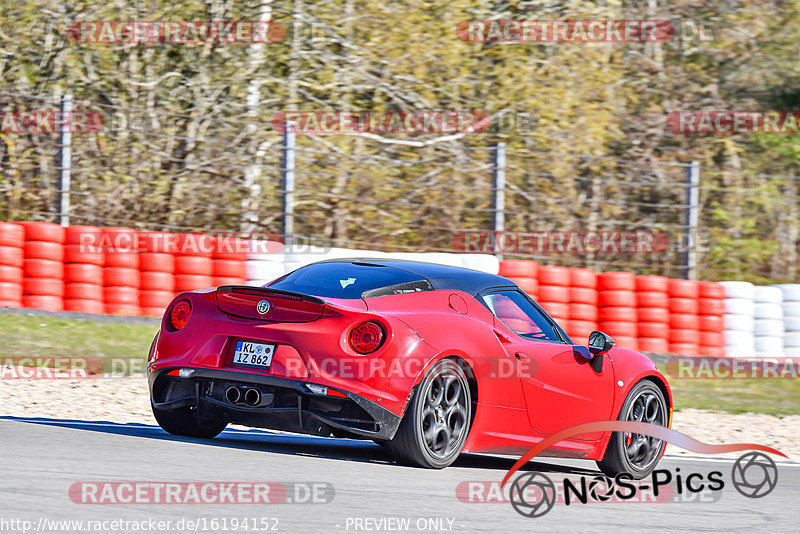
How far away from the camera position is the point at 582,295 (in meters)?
15.4

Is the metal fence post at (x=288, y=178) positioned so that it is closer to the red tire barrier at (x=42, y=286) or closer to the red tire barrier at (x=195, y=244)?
the red tire barrier at (x=195, y=244)

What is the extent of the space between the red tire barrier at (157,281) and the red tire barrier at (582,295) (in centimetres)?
508

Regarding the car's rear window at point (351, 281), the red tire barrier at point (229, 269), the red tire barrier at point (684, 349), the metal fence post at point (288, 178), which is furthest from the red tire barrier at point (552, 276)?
the car's rear window at point (351, 281)

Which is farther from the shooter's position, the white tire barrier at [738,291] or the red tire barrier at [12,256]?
the white tire barrier at [738,291]

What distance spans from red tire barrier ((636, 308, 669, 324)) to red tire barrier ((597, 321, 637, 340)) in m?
0.15

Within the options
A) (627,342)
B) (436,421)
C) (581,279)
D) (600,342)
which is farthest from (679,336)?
(436,421)

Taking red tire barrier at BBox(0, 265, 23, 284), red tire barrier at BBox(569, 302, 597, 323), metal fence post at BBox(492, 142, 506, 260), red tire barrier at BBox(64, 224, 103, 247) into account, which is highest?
metal fence post at BBox(492, 142, 506, 260)

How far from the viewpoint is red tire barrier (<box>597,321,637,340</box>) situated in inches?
606

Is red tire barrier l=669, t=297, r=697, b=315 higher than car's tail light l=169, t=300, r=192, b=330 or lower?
lower

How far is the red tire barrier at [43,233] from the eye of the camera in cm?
1355

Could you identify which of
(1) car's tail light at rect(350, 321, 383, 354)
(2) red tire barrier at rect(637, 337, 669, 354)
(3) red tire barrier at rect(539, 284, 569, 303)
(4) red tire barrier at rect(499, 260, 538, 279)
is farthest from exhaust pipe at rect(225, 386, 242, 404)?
(2) red tire barrier at rect(637, 337, 669, 354)

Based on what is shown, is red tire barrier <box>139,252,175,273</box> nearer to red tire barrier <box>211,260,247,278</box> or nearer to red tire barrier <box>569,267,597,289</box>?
red tire barrier <box>211,260,247,278</box>

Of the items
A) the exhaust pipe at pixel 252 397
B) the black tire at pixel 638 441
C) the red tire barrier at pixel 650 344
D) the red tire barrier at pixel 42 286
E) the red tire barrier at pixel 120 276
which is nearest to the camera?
the exhaust pipe at pixel 252 397

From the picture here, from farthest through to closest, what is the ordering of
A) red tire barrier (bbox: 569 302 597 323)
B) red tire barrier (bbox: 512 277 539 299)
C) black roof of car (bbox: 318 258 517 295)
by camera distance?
red tire barrier (bbox: 569 302 597 323) → red tire barrier (bbox: 512 277 539 299) → black roof of car (bbox: 318 258 517 295)
